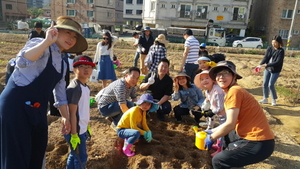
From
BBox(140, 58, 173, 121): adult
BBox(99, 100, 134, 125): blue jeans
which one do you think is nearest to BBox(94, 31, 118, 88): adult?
BBox(140, 58, 173, 121): adult

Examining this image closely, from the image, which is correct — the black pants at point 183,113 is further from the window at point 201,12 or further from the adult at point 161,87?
the window at point 201,12

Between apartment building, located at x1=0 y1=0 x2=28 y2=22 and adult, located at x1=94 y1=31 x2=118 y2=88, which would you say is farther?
apartment building, located at x1=0 y1=0 x2=28 y2=22

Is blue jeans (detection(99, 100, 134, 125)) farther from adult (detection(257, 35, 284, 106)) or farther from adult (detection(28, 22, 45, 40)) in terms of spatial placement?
adult (detection(257, 35, 284, 106))

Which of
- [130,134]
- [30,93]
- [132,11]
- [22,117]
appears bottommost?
[130,134]

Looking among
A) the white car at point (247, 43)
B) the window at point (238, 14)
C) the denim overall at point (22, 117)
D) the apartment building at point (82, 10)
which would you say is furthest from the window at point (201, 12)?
the denim overall at point (22, 117)

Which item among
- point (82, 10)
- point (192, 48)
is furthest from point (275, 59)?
point (82, 10)

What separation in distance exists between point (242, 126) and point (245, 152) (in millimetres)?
236

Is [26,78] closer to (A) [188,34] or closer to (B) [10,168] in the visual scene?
(B) [10,168]

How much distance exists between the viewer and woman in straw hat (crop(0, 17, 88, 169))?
1.68 meters

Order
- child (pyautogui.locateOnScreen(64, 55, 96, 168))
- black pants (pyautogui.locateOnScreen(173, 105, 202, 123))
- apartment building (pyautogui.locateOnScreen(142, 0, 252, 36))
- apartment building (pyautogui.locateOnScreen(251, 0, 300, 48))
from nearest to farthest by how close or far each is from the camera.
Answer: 1. child (pyautogui.locateOnScreen(64, 55, 96, 168))
2. black pants (pyautogui.locateOnScreen(173, 105, 202, 123))
3. apartment building (pyautogui.locateOnScreen(251, 0, 300, 48))
4. apartment building (pyautogui.locateOnScreen(142, 0, 252, 36))

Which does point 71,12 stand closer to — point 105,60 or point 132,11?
point 132,11

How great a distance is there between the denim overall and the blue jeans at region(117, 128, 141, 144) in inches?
50.5

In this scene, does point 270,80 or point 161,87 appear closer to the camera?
point 161,87

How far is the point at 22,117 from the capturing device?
1.74 m
